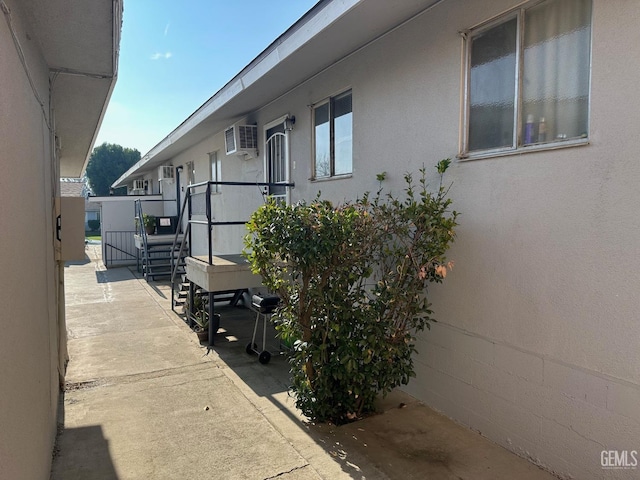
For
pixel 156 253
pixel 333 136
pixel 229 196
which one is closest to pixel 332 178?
pixel 333 136

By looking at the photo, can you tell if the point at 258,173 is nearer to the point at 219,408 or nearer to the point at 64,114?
the point at 64,114

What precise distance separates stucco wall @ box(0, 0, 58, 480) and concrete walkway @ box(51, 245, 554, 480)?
0.59m

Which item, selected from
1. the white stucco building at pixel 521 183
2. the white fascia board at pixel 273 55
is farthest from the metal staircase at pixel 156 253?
the white stucco building at pixel 521 183

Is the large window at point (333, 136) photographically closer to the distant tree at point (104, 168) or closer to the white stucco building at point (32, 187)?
the white stucco building at point (32, 187)

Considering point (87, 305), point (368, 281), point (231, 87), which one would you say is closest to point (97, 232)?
point (87, 305)

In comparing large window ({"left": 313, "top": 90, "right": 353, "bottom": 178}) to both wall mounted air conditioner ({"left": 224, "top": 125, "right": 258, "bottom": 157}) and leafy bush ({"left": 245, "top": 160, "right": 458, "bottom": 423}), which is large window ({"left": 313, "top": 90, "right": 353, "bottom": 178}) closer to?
leafy bush ({"left": 245, "top": 160, "right": 458, "bottom": 423})

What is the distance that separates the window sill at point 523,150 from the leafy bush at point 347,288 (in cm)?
17

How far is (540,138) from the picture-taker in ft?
10.1

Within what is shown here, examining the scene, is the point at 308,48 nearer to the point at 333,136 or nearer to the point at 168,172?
the point at 333,136

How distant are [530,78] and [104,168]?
5081 centimetres

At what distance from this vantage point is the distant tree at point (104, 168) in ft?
154

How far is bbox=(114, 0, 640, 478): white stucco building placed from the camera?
2.57m

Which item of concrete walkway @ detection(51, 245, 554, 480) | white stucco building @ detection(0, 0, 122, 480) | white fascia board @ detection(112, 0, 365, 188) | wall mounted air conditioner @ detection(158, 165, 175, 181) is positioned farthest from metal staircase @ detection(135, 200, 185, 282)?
white stucco building @ detection(0, 0, 122, 480)

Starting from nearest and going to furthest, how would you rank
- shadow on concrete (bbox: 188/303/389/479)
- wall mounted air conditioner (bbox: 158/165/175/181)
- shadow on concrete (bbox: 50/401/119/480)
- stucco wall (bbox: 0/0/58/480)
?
stucco wall (bbox: 0/0/58/480)
shadow on concrete (bbox: 50/401/119/480)
shadow on concrete (bbox: 188/303/389/479)
wall mounted air conditioner (bbox: 158/165/175/181)
